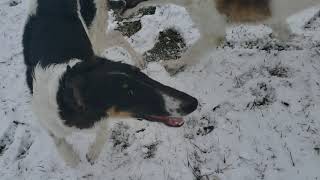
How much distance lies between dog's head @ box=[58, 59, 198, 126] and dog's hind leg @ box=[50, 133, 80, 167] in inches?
26.6

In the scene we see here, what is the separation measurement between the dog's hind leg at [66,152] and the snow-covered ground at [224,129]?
0.25ft

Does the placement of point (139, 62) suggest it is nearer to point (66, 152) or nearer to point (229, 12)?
point (229, 12)

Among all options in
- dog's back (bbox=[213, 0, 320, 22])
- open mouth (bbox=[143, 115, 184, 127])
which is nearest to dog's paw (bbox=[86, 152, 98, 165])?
open mouth (bbox=[143, 115, 184, 127])

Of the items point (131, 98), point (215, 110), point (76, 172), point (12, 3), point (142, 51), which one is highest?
point (131, 98)

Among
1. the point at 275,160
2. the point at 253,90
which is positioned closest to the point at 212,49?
the point at 253,90

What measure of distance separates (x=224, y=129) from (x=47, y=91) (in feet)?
5.69

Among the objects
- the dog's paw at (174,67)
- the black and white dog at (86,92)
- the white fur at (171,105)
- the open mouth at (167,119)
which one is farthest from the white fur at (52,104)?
the dog's paw at (174,67)

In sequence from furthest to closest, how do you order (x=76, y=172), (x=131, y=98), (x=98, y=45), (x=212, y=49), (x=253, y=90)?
(x=98, y=45)
(x=212, y=49)
(x=253, y=90)
(x=76, y=172)
(x=131, y=98)

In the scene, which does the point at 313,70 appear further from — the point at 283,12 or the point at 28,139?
the point at 28,139

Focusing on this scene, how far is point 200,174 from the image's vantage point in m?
4.01

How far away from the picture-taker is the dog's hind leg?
4.38 metres

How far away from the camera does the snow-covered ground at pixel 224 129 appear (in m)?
4.02

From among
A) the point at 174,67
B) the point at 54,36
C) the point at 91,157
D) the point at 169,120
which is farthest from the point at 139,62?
the point at 169,120

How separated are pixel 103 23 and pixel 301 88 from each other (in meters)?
2.48
